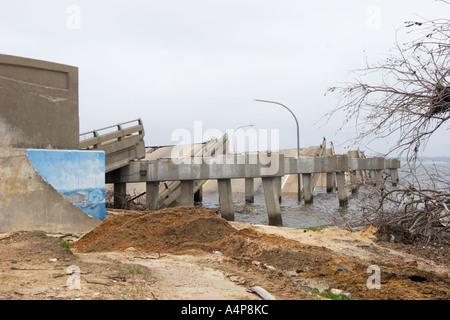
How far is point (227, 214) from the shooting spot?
2238 centimetres

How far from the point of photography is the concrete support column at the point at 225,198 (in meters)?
21.8

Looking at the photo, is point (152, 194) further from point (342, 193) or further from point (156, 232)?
point (342, 193)

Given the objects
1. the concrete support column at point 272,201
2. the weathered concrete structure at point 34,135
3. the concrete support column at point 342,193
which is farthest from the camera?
the concrete support column at point 342,193

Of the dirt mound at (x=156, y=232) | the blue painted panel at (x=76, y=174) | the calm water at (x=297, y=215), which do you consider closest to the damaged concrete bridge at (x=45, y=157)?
→ the blue painted panel at (x=76, y=174)

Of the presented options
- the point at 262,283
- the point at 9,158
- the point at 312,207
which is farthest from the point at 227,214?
the point at 262,283

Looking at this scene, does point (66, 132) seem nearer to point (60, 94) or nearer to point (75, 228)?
point (60, 94)

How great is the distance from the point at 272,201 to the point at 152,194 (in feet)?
19.0

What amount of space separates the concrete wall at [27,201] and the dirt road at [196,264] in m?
0.76

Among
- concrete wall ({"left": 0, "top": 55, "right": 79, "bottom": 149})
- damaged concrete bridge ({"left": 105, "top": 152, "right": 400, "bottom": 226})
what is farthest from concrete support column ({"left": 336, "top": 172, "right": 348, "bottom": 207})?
concrete wall ({"left": 0, "top": 55, "right": 79, "bottom": 149})

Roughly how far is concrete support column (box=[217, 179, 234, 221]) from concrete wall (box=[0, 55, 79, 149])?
10233mm

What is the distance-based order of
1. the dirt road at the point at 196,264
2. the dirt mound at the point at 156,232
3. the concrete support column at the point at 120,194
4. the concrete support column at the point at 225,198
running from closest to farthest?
the dirt road at the point at 196,264, the dirt mound at the point at 156,232, the concrete support column at the point at 120,194, the concrete support column at the point at 225,198

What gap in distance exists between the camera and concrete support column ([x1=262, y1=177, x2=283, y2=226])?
2162 cm

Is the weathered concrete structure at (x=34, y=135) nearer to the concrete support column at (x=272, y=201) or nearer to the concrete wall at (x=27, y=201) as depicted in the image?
the concrete wall at (x=27, y=201)
